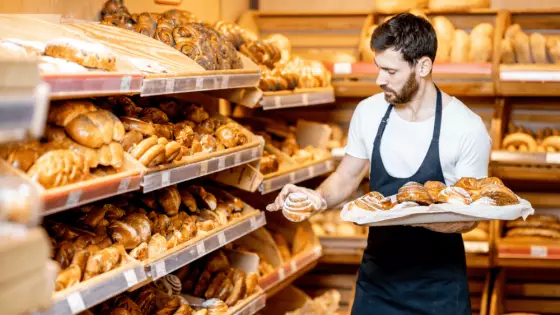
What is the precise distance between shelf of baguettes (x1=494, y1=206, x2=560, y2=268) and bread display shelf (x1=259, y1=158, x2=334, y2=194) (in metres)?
1.18

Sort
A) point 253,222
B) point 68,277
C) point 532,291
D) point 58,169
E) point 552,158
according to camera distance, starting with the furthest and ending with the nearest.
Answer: point 532,291 → point 552,158 → point 253,222 → point 68,277 → point 58,169

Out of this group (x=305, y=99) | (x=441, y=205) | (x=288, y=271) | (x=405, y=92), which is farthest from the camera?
(x=305, y=99)

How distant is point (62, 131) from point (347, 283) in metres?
3.49

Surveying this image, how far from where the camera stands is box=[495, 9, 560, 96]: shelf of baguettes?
15.6 ft

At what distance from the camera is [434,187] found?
9.25 feet

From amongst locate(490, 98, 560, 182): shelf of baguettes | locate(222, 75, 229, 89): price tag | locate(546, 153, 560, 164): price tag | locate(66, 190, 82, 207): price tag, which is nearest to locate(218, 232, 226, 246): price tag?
locate(222, 75, 229, 89): price tag

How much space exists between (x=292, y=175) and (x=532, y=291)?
7.37 ft

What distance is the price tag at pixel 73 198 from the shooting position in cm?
219

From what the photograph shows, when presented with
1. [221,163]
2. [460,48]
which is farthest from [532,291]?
[221,163]

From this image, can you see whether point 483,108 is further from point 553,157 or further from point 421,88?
point 421,88

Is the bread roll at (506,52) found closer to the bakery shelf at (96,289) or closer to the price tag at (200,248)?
the price tag at (200,248)

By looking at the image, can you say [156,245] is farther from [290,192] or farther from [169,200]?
[290,192]

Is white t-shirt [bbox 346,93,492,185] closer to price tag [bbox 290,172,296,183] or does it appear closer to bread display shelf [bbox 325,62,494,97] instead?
price tag [bbox 290,172,296,183]

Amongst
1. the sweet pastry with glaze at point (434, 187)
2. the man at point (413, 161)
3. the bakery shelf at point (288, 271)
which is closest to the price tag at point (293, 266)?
the bakery shelf at point (288, 271)
